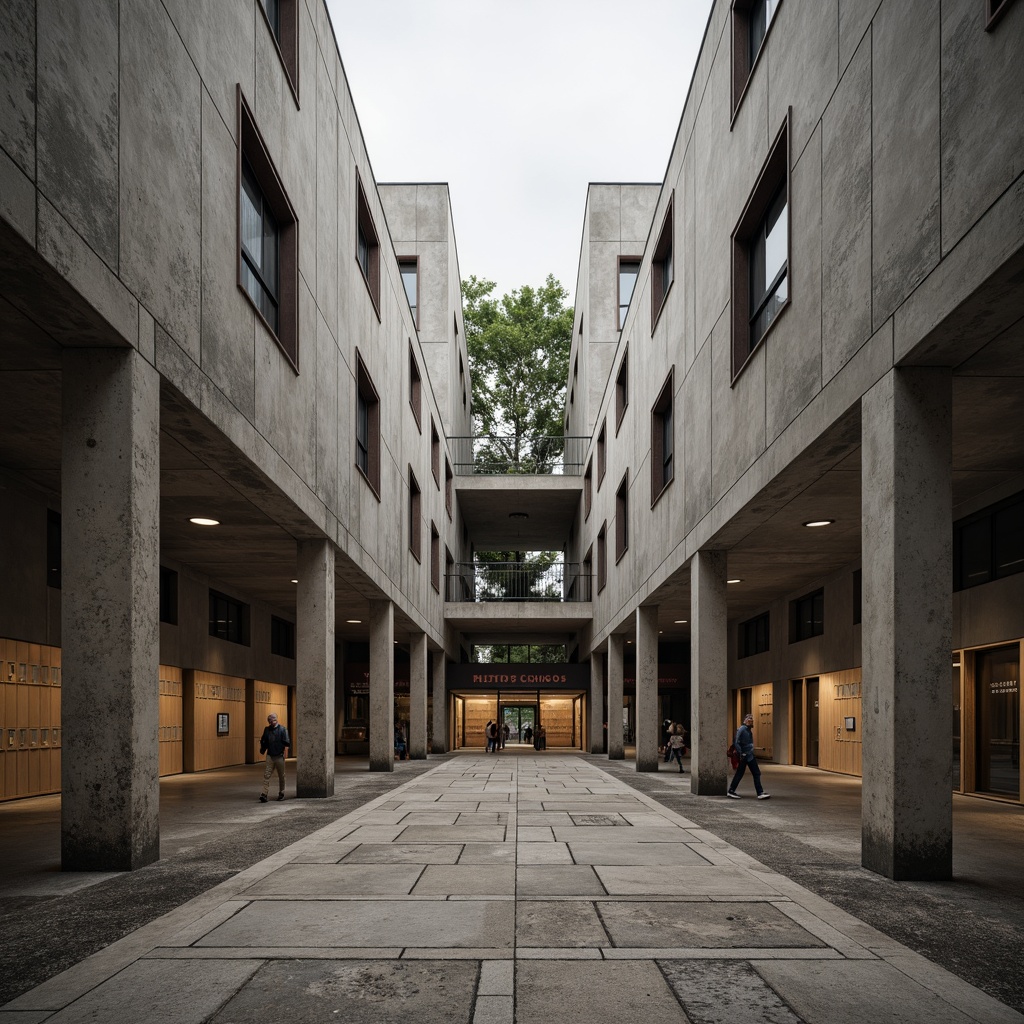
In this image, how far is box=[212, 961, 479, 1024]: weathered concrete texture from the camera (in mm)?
4512

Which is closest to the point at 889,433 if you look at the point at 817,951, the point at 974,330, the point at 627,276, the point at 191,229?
the point at 974,330

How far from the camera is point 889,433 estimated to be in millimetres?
7918

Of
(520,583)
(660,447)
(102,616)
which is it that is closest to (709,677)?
(660,447)

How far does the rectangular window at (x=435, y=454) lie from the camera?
3078cm

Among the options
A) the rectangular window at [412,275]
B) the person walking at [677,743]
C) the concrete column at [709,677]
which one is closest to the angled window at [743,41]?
the concrete column at [709,677]

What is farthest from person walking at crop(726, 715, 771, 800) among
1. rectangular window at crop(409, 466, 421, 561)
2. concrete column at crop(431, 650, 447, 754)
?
concrete column at crop(431, 650, 447, 754)

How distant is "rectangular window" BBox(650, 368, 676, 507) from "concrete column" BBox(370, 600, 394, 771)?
22.3ft

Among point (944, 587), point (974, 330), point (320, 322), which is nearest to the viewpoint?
point (974, 330)

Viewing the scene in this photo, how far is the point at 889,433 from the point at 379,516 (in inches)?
553

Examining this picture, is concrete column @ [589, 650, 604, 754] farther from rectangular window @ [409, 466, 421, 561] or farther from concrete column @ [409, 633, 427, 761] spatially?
rectangular window @ [409, 466, 421, 561]

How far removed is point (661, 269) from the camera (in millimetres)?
20703

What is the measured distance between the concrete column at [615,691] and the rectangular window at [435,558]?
244 inches

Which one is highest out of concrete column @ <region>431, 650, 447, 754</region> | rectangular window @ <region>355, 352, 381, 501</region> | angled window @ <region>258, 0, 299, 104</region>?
angled window @ <region>258, 0, 299, 104</region>

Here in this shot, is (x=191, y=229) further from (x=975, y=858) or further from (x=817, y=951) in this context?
(x=975, y=858)
